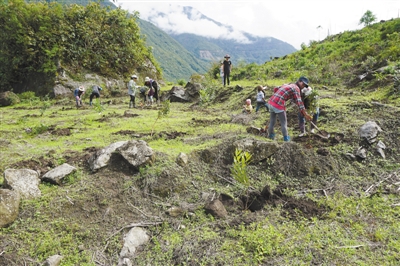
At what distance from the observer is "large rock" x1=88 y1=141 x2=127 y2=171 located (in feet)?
18.9

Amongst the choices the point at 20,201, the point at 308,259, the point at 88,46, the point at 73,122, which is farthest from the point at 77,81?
the point at 308,259

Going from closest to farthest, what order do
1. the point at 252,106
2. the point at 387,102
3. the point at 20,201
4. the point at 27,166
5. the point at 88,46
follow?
the point at 20,201 → the point at 27,166 → the point at 387,102 → the point at 252,106 → the point at 88,46

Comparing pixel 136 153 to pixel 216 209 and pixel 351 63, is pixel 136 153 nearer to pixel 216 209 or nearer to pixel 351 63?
pixel 216 209

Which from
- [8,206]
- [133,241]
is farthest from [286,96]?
[8,206]

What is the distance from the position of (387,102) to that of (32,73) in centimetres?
2194

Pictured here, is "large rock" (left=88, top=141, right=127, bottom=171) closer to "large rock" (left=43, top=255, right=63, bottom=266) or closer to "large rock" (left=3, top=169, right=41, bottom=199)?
"large rock" (left=3, top=169, right=41, bottom=199)

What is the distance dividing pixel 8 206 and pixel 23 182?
0.69 meters

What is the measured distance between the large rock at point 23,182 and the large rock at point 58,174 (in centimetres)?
19

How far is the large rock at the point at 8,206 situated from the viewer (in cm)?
428

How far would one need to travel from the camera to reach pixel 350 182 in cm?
596

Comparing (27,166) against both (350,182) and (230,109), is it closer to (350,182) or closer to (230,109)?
(350,182)

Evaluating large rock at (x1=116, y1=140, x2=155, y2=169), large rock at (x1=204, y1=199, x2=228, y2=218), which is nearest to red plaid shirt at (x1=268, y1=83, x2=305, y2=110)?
large rock at (x1=204, y1=199, x2=228, y2=218)

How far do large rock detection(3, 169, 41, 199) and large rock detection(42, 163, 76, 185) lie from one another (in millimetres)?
189

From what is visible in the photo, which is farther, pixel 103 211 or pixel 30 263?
pixel 103 211
